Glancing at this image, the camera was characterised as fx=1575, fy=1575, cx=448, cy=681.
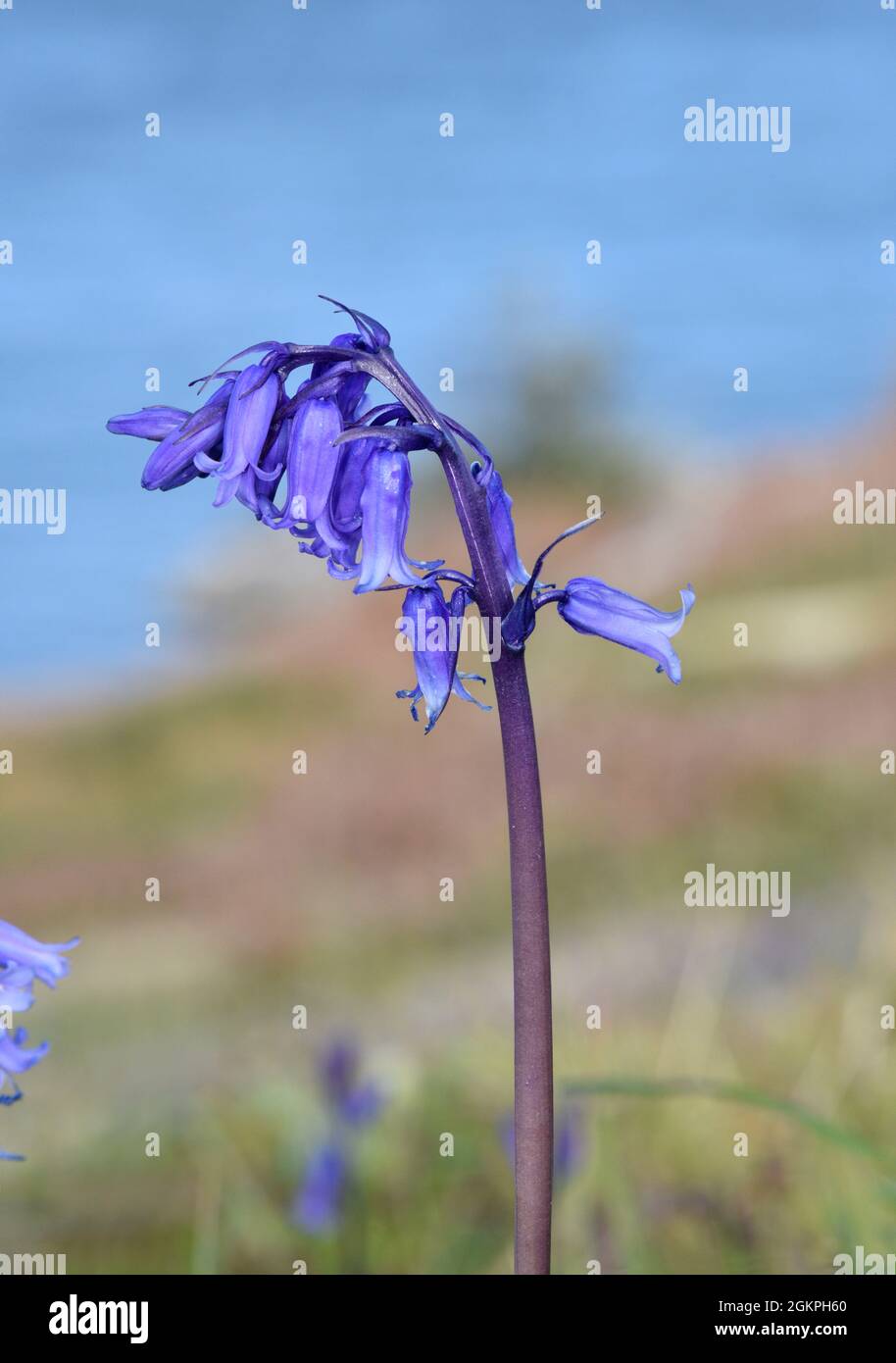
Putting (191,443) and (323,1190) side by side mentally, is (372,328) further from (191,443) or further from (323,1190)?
(323,1190)

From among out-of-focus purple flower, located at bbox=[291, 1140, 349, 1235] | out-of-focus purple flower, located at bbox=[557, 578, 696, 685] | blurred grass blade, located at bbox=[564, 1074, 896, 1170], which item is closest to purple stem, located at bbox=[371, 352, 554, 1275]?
out-of-focus purple flower, located at bbox=[557, 578, 696, 685]

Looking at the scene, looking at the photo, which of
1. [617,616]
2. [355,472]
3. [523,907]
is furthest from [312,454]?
[523,907]

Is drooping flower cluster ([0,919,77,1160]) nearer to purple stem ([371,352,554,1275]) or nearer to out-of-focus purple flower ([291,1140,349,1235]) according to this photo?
purple stem ([371,352,554,1275])

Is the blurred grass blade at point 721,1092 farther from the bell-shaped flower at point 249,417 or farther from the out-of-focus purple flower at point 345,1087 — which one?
the out-of-focus purple flower at point 345,1087

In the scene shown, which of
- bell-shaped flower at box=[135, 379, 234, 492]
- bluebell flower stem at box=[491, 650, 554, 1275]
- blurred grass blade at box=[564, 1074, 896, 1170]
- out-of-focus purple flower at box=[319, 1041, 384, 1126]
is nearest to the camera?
bluebell flower stem at box=[491, 650, 554, 1275]

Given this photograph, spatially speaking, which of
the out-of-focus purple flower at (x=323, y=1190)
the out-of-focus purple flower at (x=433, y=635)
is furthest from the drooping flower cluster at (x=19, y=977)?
the out-of-focus purple flower at (x=323, y=1190)

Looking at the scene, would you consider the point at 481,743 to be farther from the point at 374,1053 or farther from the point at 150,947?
the point at 374,1053
